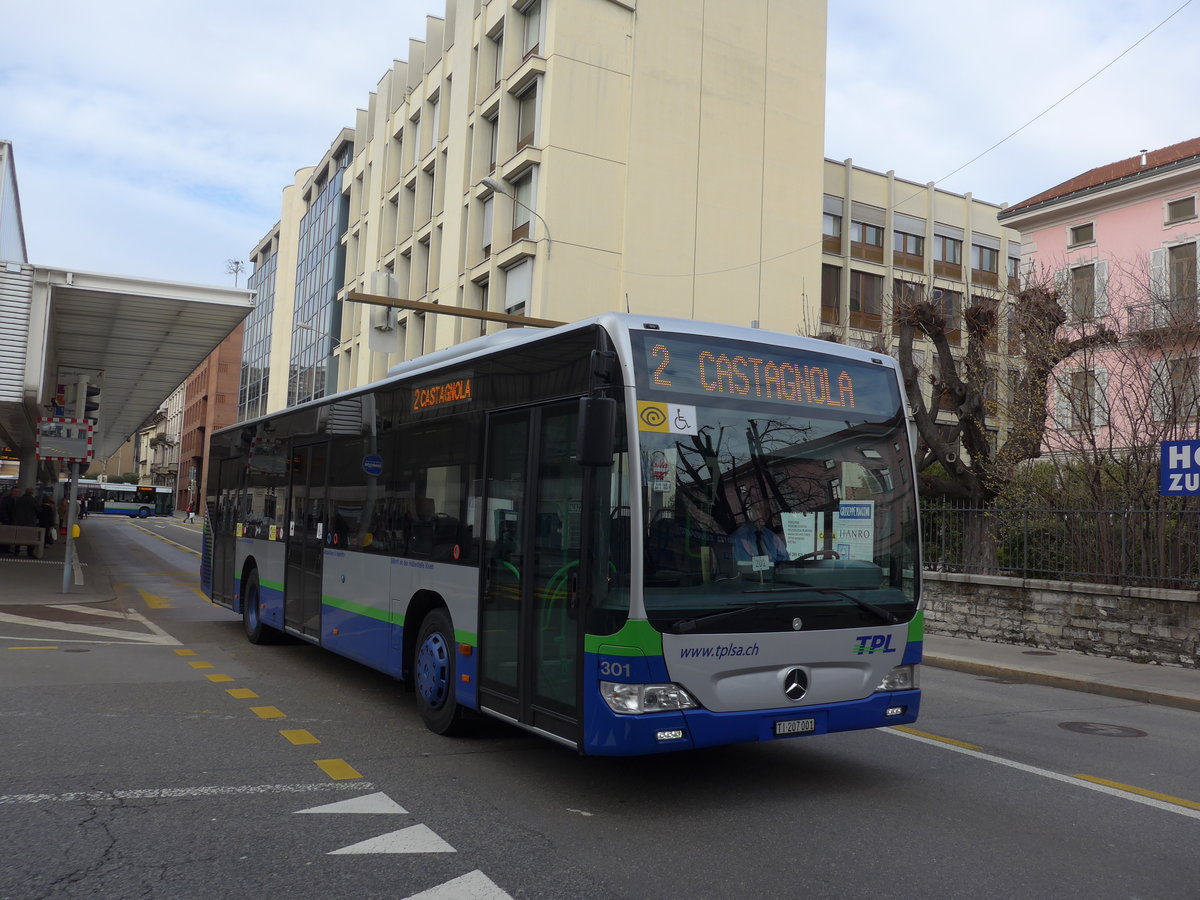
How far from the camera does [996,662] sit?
13336 mm

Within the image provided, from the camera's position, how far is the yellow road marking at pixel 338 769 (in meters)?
6.45

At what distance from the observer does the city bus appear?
5699mm

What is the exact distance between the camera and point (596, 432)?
5621 millimetres

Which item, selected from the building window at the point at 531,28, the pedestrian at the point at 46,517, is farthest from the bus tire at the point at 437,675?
the building window at the point at 531,28

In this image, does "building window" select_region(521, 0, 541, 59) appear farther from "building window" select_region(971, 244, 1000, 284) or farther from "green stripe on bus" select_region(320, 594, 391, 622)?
"green stripe on bus" select_region(320, 594, 391, 622)

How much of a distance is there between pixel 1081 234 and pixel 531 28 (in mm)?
20200

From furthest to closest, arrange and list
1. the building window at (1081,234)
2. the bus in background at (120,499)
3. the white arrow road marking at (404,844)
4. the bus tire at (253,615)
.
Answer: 1. the bus in background at (120,499)
2. the building window at (1081,234)
3. the bus tire at (253,615)
4. the white arrow road marking at (404,844)

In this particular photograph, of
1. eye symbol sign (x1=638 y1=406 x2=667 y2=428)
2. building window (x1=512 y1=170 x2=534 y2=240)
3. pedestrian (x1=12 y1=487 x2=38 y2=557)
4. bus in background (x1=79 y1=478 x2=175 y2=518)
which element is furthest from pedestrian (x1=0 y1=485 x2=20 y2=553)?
bus in background (x1=79 y1=478 x2=175 y2=518)

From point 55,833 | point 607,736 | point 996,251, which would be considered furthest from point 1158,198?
point 55,833

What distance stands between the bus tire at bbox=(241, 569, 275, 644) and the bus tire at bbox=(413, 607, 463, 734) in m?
5.13

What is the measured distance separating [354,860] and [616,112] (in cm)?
3142

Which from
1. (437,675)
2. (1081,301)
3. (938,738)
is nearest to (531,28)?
(1081,301)

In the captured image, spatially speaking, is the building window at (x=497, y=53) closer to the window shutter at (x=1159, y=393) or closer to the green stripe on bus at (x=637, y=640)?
the window shutter at (x=1159, y=393)

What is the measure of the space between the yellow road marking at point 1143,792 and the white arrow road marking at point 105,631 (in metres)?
10.5
